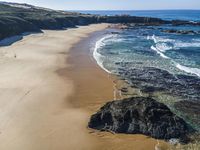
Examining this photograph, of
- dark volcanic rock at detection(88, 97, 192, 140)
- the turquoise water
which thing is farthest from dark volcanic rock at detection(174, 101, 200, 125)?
the turquoise water

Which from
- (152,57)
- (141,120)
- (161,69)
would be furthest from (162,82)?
(152,57)

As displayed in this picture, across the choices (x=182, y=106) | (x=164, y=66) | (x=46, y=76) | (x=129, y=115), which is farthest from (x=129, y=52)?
(x=129, y=115)

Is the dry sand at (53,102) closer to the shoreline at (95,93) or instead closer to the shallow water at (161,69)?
the shoreline at (95,93)

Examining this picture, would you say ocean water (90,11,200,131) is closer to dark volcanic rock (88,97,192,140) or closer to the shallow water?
the shallow water

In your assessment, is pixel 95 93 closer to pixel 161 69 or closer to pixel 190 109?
pixel 190 109

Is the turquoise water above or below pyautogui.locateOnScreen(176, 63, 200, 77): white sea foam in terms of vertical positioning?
below

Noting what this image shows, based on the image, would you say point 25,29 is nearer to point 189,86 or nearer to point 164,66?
point 164,66
